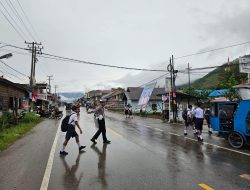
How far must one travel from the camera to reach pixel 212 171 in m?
6.37

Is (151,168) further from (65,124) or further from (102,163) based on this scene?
(65,124)

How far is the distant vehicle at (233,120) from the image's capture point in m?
9.57

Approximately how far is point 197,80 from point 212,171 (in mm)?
167548

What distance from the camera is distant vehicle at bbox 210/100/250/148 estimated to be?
9.57 meters

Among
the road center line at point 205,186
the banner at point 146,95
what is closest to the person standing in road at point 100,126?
the road center line at point 205,186

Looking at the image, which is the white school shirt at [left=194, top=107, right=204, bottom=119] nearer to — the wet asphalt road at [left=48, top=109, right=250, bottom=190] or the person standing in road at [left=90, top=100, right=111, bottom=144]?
the wet asphalt road at [left=48, top=109, right=250, bottom=190]

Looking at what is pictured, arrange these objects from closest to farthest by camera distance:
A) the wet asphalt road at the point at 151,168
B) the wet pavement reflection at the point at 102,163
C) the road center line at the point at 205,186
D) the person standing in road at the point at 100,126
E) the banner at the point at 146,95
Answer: the road center line at the point at 205,186
the wet asphalt road at the point at 151,168
the wet pavement reflection at the point at 102,163
the person standing in road at the point at 100,126
the banner at the point at 146,95

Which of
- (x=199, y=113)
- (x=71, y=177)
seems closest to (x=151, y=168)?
(x=71, y=177)

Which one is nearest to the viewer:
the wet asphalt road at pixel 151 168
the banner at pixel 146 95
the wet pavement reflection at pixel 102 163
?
the wet asphalt road at pixel 151 168

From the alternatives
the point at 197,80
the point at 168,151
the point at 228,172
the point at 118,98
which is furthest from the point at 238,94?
the point at 197,80

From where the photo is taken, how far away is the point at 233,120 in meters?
10.3

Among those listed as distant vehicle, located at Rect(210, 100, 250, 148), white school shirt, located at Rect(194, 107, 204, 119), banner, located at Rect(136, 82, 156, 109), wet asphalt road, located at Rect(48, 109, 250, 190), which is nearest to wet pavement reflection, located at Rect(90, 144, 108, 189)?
wet asphalt road, located at Rect(48, 109, 250, 190)

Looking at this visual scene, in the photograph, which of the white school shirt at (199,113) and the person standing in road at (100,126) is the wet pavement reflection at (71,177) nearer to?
the person standing in road at (100,126)

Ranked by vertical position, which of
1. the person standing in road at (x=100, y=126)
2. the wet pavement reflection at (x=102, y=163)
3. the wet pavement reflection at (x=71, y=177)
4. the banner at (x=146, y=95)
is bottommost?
the wet pavement reflection at (x=71, y=177)
